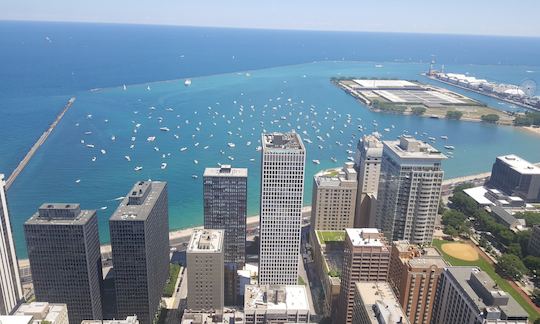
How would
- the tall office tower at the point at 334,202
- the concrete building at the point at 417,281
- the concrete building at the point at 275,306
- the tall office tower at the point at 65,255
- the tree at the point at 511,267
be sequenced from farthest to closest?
the tall office tower at the point at 334,202
the tree at the point at 511,267
the tall office tower at the point at 65,255
the concrete building at the point at 417,281
the concrete building at the point at 275,306

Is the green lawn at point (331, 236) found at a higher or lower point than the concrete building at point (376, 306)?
lower

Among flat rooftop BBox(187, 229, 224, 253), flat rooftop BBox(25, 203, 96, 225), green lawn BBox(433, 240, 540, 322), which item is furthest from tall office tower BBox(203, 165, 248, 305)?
green lawn BBox(433, 240, 540, 322)

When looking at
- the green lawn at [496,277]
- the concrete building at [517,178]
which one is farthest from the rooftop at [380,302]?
the concrete building at [517,178]

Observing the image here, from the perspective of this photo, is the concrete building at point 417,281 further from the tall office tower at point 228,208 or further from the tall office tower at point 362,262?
the tall office tower at point 228,208

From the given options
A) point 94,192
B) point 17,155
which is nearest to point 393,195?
point 94,192

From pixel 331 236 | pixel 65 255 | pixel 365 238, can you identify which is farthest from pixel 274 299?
pixel 331 236

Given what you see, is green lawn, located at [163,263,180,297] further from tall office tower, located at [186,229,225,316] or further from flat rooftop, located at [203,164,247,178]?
flat rooftop, located at [203,164,247,178]

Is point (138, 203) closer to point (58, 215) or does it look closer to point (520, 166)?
point (58, 215)

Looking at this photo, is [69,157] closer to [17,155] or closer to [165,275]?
[17,155]
